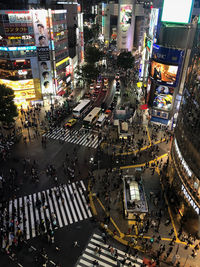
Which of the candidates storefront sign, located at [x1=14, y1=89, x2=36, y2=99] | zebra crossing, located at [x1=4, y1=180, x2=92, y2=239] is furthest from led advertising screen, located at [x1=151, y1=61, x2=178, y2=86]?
storefront sign, located at [x1=14, y1=89, x2=36, y2=99]

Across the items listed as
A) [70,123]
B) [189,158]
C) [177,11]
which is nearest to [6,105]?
[70,123]

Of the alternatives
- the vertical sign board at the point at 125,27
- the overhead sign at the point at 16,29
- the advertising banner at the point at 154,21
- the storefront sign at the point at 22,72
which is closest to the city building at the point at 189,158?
the advertising banner at the point at 154,21

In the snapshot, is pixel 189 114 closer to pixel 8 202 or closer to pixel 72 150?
pixel 72 150

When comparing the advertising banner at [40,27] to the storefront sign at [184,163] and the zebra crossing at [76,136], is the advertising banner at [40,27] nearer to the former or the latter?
the zebra crossing at [76,136]

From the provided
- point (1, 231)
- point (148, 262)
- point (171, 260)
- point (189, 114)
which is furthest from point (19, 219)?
point (189, 114)

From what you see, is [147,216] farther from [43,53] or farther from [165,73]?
[43,53]

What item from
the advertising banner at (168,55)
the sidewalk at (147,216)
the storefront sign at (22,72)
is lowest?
the sidewalk at (147,216)
